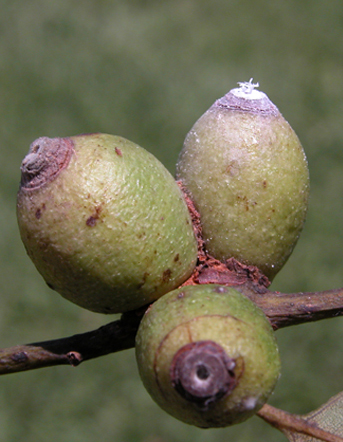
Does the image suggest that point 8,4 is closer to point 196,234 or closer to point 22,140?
point 22,140

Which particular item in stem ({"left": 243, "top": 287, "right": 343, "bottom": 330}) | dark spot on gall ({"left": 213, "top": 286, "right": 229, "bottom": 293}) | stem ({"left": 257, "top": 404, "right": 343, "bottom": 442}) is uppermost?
dark spot on gall ({"left": 213, "top": 286, "right": 229, "bottom": 293})

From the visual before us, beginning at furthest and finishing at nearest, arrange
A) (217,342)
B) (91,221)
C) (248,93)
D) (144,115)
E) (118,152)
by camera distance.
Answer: (144,115) < (248,93) < (118,152) < (91,221) < (217,342)

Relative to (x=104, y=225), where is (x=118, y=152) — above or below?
above

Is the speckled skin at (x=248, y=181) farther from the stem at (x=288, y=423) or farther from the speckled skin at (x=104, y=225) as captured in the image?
the stem at (x=288, y=423)

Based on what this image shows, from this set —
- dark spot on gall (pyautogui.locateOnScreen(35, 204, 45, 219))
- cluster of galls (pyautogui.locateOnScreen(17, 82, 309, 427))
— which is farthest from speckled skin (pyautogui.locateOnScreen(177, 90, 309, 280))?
dark spot on gall (pyautogui.locateOnScreen(35, 204, 45, 219))

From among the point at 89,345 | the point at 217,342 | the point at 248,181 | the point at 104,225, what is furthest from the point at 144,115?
the point at 217,342

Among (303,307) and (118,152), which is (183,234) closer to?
(118,152)

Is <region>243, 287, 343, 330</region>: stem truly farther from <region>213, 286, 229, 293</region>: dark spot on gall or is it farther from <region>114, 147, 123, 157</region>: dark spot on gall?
<region>114, 147, 123, 157</region>: dark spot on gall
